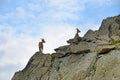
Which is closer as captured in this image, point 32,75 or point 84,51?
point 84,51

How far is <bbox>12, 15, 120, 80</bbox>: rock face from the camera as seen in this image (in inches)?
1921

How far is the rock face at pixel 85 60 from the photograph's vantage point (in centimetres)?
4878

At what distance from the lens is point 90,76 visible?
163ft

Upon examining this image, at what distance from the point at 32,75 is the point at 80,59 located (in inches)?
350

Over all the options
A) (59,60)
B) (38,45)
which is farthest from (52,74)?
(38,45)

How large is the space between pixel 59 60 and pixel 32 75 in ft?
16.1

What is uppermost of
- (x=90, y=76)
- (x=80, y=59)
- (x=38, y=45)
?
(x=38, y=45)

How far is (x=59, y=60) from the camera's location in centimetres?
5812

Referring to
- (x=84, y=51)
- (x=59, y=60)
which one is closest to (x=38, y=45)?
(x=59, y=60)

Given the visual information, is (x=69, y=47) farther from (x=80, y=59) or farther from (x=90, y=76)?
(x=90, y=76)

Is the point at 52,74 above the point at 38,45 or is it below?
below

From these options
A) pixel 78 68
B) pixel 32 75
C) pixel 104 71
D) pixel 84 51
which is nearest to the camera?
pixel 104 71

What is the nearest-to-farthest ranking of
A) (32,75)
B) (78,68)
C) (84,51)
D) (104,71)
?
(104,71)
(78,68)
(84,51)
(32,75)

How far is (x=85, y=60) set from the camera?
5269cm
